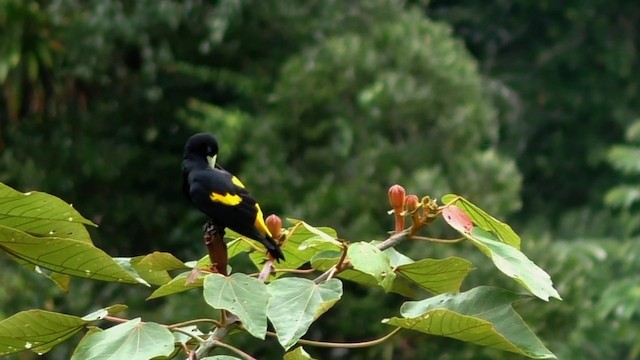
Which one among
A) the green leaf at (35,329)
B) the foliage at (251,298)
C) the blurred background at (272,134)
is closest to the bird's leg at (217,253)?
the foliage at (251,298)

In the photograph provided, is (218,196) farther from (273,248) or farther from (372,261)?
(372,261)

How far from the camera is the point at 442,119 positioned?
15.3 ft

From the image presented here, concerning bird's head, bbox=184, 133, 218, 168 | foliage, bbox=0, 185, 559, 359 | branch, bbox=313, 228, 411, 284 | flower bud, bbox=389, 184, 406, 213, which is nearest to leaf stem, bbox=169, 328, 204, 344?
foliage, bbox=0, 185, 559, 359

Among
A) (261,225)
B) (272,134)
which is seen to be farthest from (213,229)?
(272,134)

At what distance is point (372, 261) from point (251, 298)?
10cm

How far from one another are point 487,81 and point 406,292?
6648mm

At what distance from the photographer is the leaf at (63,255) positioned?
0.91 m

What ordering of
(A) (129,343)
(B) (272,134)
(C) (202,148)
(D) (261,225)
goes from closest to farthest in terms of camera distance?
(A) (129,343)
(D) (261,225)
(C) (202,148)
(B) (272,134)

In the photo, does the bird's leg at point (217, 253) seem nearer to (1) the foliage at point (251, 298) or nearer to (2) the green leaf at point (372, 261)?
(1) the foliage at point (251, 298)

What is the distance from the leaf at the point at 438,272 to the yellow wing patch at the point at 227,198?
0.24 metres

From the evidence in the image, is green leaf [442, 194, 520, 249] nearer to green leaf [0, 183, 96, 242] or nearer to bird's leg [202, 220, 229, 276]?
bird's leg [202, 220, 229, 276]

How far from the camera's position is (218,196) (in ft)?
3.91

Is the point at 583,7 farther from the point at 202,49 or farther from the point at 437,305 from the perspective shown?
the point at 437,305

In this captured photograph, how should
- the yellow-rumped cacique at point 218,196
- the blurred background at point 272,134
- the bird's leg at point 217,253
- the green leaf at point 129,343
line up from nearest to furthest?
the green leaf at point 129,343 < the bird's leg at point 217,253 < the yellow-rumped cacique at point 218,196 < the blurred background at point 272,134
